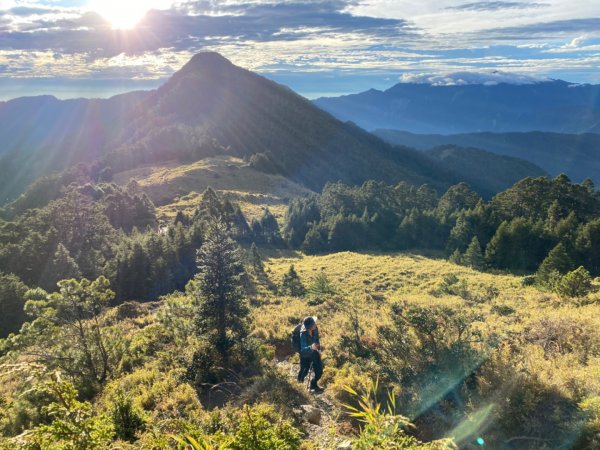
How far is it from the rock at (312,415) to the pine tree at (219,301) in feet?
14.2

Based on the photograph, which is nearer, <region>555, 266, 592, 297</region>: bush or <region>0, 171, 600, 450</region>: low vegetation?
<region>0, 171, 600, 450</region>: low vegetation

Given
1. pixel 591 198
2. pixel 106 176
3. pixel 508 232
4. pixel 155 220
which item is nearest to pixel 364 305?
pixel 508 232

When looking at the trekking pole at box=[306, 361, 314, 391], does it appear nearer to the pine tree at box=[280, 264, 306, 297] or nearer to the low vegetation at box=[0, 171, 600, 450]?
the low vegetation at box=[0, 171, 600, 450]

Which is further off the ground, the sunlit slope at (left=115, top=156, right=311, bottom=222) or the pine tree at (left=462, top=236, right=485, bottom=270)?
the pine tree at (left=462, top=236, right=485, bottom=270)

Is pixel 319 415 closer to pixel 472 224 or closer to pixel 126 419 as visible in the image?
pixel 126 419

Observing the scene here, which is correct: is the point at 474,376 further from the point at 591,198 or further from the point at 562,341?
the point at 591,198

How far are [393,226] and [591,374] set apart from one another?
71.7 metres

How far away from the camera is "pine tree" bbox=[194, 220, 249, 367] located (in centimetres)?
1321

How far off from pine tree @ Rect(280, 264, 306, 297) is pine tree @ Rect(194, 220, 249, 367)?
66.8 feet

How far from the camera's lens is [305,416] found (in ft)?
30.4

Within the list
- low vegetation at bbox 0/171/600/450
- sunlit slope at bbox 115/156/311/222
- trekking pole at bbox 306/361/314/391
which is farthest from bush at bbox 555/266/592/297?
sunlit slope at bbox 115/156/311/222

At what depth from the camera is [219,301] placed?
523 inches

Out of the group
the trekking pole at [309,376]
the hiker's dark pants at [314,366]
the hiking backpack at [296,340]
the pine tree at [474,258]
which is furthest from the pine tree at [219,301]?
the pine tree at [474,258]

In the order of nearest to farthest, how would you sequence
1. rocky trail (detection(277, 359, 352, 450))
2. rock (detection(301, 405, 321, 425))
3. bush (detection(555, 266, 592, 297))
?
rocky trail (detection(277, 359, 352, 450)) < rock (detection(301, 405, 321, 425)) < bush (detection(555, 266, 592, 297))
